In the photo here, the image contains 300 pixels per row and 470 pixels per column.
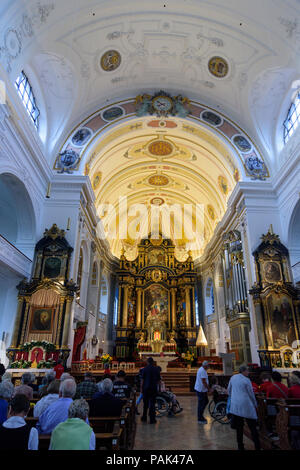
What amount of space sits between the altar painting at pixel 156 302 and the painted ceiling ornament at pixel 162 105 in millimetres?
15128

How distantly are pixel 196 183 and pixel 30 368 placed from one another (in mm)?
16066

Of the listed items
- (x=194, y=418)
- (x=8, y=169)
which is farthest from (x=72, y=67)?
(x=194, y=418)

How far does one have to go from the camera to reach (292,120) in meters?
14.4

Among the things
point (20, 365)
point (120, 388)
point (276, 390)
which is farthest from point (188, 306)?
point (276, 390)

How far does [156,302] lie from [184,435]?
830 inches

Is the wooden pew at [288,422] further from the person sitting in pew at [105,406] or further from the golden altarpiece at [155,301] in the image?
the golden altarpiece at [155,301]

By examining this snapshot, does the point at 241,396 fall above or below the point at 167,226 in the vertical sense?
below

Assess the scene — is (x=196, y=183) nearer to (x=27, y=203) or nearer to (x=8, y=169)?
(x=27, y=203)

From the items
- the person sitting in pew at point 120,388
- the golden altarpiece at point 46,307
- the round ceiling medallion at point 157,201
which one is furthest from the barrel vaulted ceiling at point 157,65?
the person sitting in pew at point 120,388

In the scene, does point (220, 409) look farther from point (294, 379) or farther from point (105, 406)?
point (105, 406)

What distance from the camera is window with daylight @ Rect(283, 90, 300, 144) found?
1390 centimetres

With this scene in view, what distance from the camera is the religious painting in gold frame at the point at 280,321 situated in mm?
12336

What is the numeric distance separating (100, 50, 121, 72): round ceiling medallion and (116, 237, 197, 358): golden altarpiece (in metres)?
15.2

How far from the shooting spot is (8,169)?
1111 centimetres
